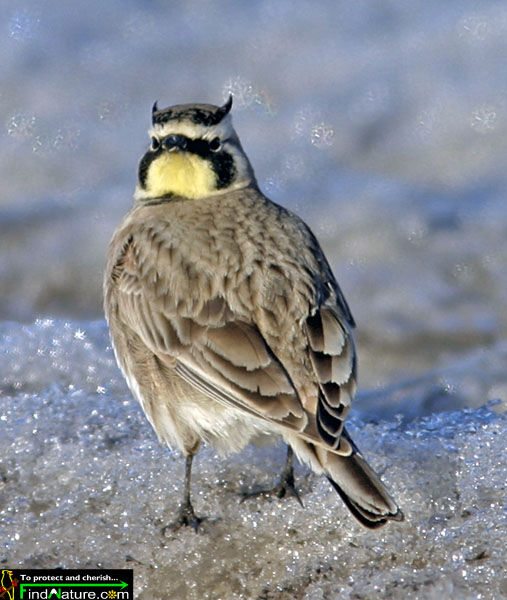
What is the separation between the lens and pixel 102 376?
6.69m

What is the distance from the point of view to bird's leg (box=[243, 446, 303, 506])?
4.64 metres

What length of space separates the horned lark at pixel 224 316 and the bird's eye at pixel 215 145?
0.01m

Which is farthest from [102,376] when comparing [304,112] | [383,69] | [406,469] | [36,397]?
[383,69]

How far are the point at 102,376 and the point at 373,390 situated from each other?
6.02 feet

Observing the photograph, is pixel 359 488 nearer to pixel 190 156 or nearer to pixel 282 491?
pixel 282 491

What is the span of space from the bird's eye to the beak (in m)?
0.18

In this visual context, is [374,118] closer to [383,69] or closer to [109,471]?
[383,69]

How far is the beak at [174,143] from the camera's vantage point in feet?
15.8

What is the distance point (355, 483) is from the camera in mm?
3809

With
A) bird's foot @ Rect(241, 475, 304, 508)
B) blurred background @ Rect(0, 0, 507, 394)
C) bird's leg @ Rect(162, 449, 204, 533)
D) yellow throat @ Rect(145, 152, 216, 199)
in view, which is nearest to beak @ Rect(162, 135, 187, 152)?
yellow throat @ Rect(145, 152, 216, 199)

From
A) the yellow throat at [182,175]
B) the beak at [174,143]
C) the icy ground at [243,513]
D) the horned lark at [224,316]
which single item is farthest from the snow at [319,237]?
the beak at [174,143]

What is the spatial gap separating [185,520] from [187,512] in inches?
1.5

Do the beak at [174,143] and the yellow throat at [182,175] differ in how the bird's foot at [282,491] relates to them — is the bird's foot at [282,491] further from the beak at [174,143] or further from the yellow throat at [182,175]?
the beak at [174,143]

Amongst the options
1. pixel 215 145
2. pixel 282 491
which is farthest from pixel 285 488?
pixel 215 145
